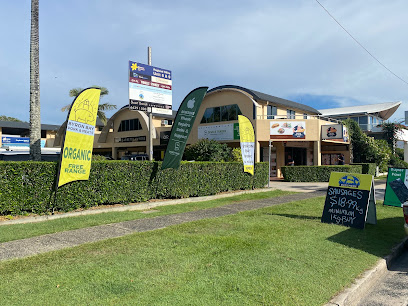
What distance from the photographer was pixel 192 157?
23.1 m

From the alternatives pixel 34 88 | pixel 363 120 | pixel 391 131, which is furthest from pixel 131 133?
pixel 363 120

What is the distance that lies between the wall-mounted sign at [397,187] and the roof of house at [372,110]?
36779 mm

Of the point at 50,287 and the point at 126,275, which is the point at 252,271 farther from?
the point at 50,287

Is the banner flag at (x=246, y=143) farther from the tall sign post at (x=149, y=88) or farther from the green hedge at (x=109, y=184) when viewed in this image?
the tall sign post at (x=149, y=88)

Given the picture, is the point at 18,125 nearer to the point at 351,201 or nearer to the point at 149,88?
the point at 149,88

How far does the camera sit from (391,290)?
15.9 feet

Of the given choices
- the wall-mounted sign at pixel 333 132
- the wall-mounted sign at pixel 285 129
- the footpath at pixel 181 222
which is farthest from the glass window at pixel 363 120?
the footpath at pixel 181 222

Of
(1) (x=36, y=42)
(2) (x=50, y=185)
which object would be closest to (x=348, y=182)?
(2) (x=50, y=185)

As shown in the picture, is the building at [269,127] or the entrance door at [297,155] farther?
the entrance door at [297,155]

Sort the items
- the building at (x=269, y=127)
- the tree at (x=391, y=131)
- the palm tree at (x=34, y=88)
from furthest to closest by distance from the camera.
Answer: the tree at (x=391, y=131), the building at (x=269, y=127), the palm tree at (x=34, y=88)

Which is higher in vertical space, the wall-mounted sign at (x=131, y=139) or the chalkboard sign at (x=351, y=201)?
the wall-mounted sign at (x=131, y=139)

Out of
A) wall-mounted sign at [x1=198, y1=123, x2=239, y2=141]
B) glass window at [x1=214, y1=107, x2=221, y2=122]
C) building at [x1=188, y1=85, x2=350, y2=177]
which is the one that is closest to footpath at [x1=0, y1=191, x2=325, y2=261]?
building at [x1=188, y1=85, x2=350, y2=177]

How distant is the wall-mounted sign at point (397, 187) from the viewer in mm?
10156

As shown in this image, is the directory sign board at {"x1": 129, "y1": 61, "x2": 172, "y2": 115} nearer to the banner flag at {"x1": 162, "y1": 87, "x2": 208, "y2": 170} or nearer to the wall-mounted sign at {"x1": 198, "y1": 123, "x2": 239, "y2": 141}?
the banner flag at {"x1": 162, "y1": 87, "x2": 208, "y2": 170}
